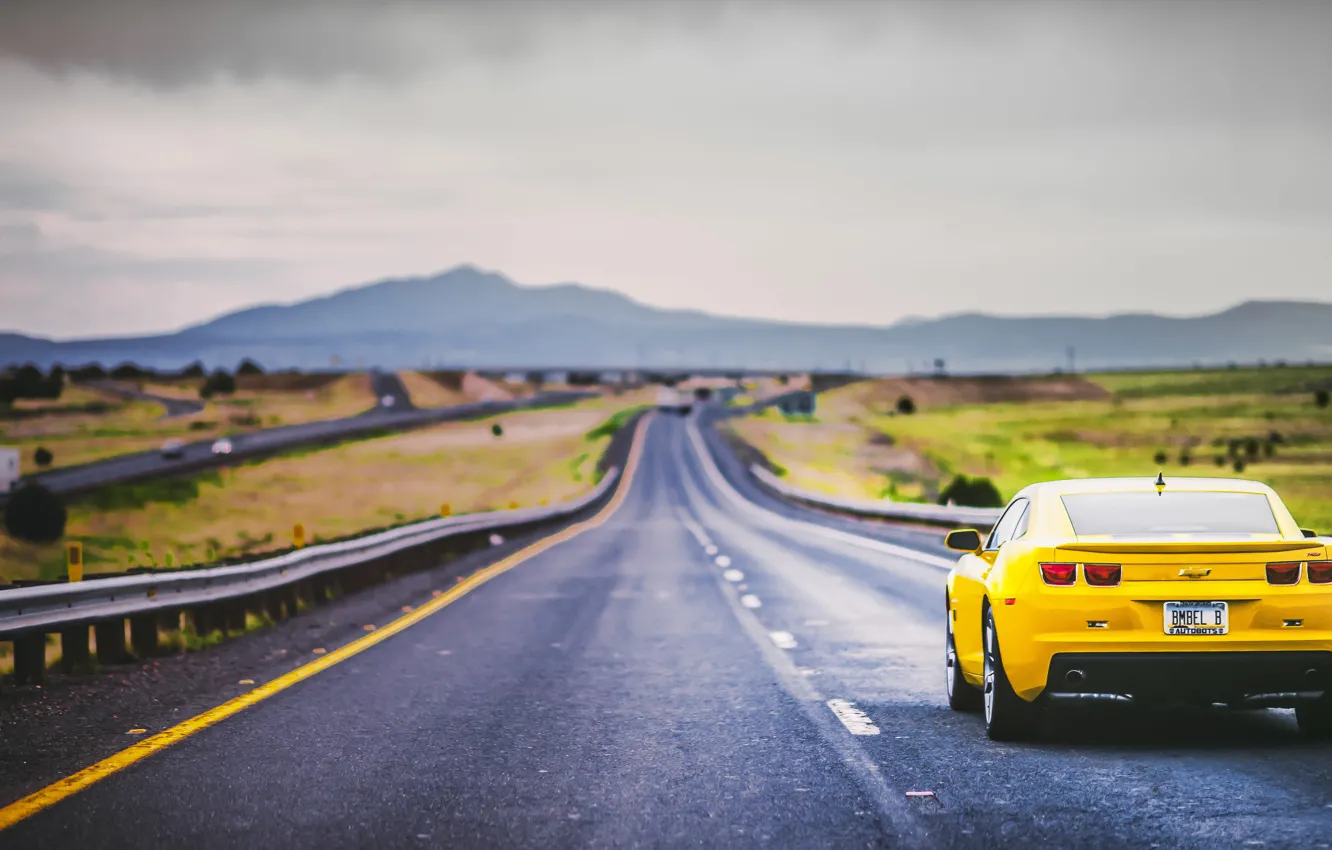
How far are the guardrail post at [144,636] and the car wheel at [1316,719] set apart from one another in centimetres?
947

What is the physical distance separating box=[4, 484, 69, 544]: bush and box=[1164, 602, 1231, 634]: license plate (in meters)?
51.1

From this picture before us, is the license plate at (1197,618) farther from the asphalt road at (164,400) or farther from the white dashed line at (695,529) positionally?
the asphalt road at (164,400)

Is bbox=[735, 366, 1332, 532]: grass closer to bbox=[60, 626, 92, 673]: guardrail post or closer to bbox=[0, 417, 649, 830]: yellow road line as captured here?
bbox=[0, 417, 649, 830]: yellow road line

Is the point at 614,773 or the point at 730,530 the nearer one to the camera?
the point at 614,773

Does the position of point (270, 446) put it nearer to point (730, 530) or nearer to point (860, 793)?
point (730, 530)

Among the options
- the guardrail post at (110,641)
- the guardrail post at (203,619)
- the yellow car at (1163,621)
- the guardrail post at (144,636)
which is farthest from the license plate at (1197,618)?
the guardrail post at (203,619)

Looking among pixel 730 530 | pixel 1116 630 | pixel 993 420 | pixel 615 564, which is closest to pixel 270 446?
pixel 730 530

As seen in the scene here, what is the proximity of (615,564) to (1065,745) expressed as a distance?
63.4ft

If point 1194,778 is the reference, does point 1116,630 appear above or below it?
above

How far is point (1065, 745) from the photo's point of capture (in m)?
9.05

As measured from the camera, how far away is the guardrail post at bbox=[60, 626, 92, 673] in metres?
12.5

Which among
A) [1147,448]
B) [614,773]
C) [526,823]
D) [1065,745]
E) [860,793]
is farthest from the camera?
[1147,448]

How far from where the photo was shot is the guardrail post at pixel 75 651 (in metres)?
12.5

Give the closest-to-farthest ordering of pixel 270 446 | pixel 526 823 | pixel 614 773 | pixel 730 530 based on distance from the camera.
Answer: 1. pixel 526 823
2. pixel 614 773
3. pixel 730 530
4. pixel 270 446
